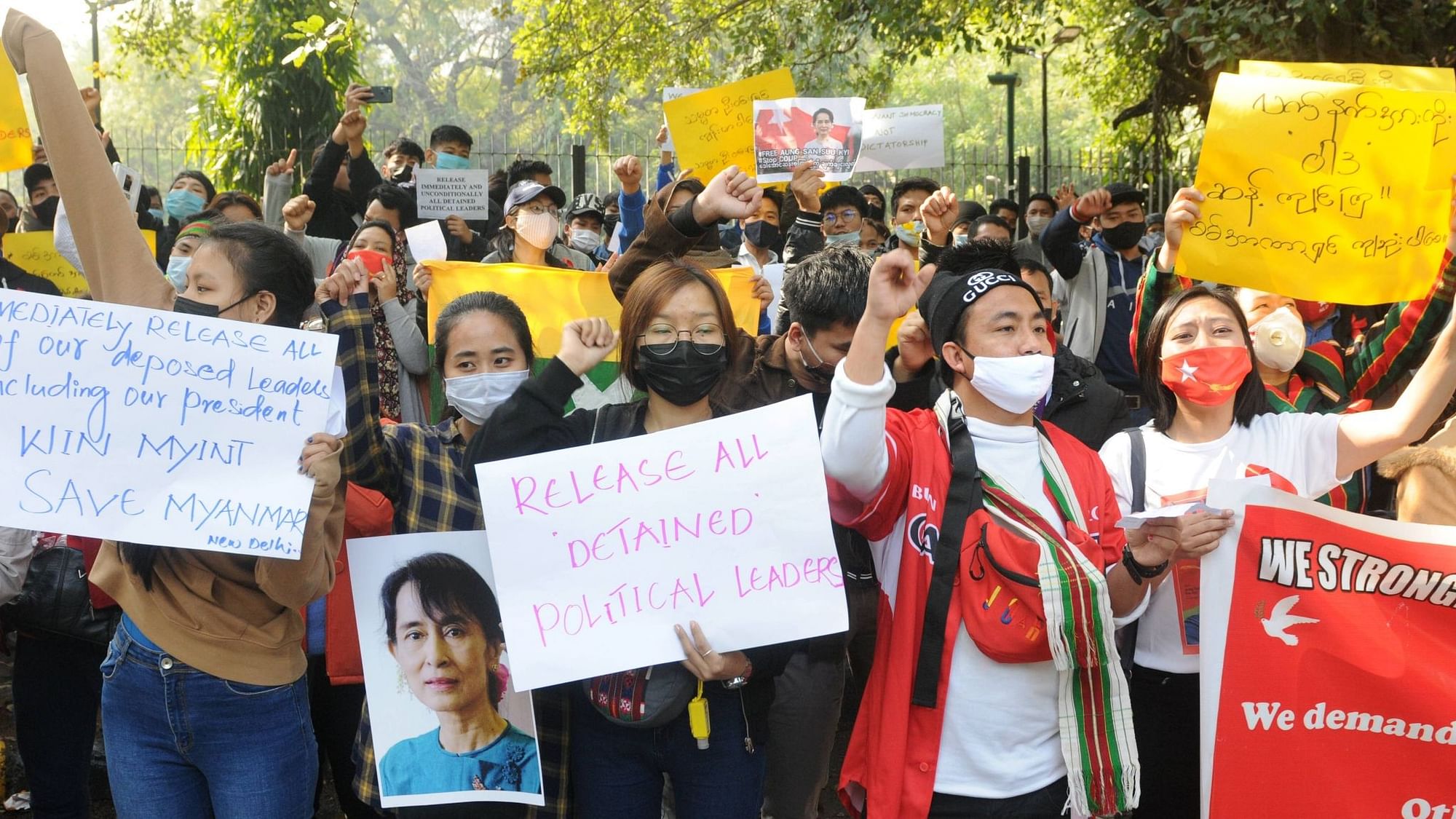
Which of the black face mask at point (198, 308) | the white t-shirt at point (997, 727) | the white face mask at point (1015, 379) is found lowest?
the white t-shirt at point (997, 727)

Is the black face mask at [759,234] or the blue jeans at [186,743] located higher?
the black face mask at [759,234]

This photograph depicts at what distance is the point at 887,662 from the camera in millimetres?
2900

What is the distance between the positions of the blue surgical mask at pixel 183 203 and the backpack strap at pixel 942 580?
628cm

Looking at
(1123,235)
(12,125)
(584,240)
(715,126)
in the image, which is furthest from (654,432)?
(584,240)

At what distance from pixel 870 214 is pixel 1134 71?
5.59 meters

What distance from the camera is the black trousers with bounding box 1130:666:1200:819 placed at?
10.7 feet

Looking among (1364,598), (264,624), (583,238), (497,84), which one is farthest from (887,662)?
(497,84)

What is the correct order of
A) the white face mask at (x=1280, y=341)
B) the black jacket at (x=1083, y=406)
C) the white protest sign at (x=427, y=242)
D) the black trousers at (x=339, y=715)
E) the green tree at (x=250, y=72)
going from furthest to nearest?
the green tree at (x=250, y=72) < the white protest sign at (x=427, y=242) < the black jacket at (x=1083, y=406) < the white face mask at (x=1280, y=341) < the black trousers at (x=339, y=715)

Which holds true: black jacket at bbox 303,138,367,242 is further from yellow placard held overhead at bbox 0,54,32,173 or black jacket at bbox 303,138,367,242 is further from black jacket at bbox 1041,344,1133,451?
black jacket at bbox 1041,344,1133,451

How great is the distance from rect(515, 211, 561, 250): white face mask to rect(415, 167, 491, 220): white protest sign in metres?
1.73

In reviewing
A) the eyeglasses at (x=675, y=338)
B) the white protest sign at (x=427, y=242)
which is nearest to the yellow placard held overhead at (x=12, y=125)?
the white protest sign at (x=427, y=242)

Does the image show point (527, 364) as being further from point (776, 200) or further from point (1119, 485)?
point (776, 200)

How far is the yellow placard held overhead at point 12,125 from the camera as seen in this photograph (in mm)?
5504

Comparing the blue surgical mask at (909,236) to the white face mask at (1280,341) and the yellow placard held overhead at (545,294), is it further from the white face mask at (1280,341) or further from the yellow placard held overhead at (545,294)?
the white face mask at (1280,341)
